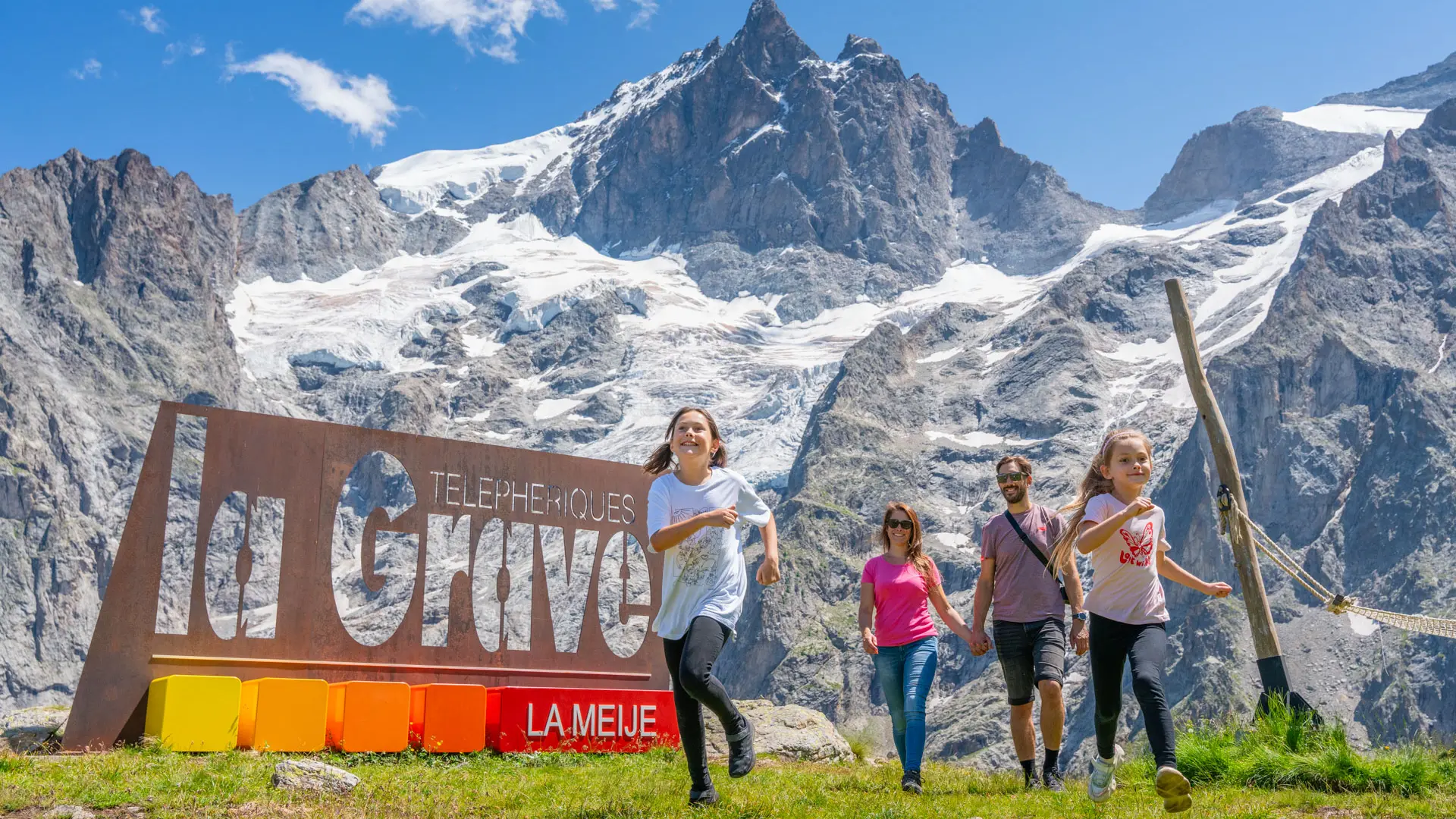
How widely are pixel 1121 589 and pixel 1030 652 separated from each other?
1.79 m

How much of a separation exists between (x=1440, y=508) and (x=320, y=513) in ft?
592

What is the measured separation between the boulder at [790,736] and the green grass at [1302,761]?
525cm

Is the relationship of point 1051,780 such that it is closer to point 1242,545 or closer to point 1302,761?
point 1302,761

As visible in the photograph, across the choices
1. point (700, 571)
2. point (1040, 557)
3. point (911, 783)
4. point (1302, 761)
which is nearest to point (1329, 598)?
point (1302, 761)

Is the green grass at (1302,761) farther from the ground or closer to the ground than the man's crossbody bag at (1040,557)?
closer to the ground

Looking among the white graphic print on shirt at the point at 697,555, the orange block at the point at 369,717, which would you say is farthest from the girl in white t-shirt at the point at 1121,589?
the orange block at the point at 369,717

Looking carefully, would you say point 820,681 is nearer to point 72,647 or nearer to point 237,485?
point 72,647

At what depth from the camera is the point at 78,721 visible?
12336 mm

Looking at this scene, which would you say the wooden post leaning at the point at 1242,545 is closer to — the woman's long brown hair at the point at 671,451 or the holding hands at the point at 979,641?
the holding hands at the point at 979,641

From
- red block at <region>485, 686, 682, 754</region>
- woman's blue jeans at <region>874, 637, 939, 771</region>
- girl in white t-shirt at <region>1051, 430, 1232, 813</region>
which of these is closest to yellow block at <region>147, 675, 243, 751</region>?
red block at <region>485, 686, 682, 754</region>

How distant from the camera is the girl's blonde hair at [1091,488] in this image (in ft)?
27.3

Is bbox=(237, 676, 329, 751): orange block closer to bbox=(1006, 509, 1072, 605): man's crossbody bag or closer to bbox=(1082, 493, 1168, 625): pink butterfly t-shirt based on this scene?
bbox=(1006, 509, 1072, 605): man's crossbody bag

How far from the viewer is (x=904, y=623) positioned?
10367 mm

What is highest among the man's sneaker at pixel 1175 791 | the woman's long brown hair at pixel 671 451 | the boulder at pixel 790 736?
the woman's long brown hair at pixel 671 451
